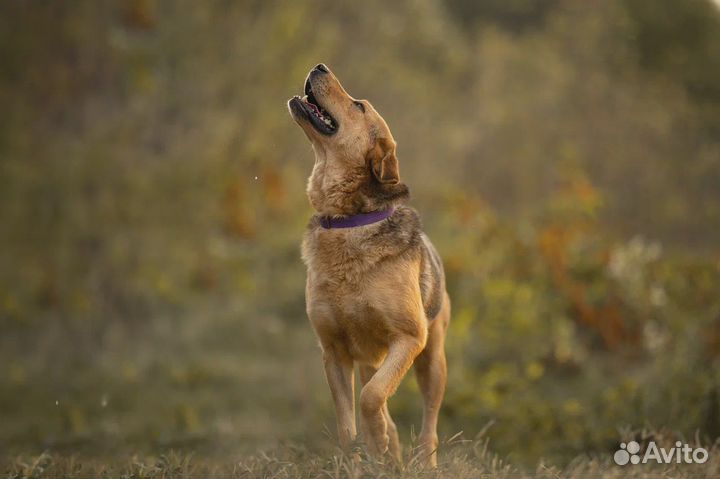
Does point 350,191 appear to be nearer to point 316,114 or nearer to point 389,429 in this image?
point 316,114

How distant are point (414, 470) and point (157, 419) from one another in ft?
19.6

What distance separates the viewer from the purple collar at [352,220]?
548 centimetres

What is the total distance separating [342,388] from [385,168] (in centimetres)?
133

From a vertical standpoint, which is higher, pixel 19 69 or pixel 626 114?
pixel 19 69

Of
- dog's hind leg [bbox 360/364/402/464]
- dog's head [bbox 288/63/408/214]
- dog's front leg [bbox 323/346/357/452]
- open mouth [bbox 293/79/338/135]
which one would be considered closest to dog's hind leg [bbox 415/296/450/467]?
dog's hind leg [bbox 360/364/402/464]

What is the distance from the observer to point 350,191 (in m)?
5.55

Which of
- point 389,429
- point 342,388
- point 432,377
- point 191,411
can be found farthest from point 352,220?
point 191,411

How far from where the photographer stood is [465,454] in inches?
207

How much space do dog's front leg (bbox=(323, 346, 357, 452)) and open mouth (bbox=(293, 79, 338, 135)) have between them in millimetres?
1337

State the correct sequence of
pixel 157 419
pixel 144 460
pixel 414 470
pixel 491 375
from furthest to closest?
pixel 157 419
pixel 491 375
pixel 144 460
pixel 414 470

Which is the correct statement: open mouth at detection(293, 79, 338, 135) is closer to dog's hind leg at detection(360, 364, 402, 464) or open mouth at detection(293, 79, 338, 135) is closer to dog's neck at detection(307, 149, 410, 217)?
dog's neck at detection(307, 149, 410, 217)

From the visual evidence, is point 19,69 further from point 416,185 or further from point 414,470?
point 414,470

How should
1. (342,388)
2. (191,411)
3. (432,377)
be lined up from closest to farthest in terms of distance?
(342,388) → (432,377) → (191,411)

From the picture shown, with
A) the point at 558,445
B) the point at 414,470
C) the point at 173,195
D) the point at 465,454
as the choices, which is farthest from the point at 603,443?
the point at 173,195
